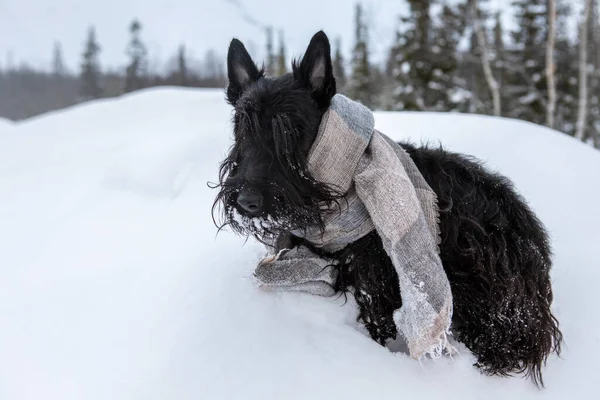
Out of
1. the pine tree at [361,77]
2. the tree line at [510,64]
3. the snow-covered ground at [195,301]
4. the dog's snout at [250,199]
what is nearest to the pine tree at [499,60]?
the tree line at [510,64]

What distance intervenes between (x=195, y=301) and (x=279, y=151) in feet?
3.41

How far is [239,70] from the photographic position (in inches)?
93.4

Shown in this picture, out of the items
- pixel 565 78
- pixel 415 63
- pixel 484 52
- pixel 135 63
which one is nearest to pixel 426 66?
pixel 415 63

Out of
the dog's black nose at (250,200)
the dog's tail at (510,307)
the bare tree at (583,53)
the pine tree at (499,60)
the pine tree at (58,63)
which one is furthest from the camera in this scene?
the pine tree at (58,63)

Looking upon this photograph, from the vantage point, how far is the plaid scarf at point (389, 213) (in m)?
2.00

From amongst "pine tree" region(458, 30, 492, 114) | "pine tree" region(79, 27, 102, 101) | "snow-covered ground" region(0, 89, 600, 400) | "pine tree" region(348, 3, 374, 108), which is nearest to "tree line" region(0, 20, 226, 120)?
"pine tree" region(79, 27, 102, 101)

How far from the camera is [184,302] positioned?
2414 millimetres

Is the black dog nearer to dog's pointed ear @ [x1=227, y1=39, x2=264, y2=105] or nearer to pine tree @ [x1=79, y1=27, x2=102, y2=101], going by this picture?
dog's pointed ear @ [x1=227, y1=39, x2=264, y2=105]

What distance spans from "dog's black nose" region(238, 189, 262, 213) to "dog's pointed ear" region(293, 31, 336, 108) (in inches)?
24.5

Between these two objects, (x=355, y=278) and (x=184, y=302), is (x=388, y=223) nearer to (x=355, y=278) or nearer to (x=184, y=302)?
(x=355, y=278)

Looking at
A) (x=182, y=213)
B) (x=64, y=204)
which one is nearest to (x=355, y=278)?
(x=182, y=213)

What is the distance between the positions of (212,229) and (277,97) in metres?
1.55

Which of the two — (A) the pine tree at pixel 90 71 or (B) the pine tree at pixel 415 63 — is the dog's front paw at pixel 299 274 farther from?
(A) the pine tree at pixel 90 71

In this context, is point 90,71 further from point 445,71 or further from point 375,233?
point 375,233
